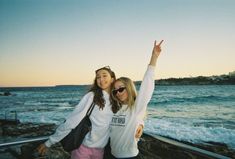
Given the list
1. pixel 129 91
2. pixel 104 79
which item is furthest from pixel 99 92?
pixel 129 91

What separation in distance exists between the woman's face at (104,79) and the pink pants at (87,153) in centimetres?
56

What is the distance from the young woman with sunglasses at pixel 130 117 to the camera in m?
1.93

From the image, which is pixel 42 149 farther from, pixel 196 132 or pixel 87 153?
pixel 196 132

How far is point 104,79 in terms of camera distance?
2.22 m

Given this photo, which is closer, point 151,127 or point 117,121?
point 117,121

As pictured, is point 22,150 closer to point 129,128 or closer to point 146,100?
point 129,128

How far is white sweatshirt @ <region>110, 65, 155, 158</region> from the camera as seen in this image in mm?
1934

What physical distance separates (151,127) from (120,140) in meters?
14.7

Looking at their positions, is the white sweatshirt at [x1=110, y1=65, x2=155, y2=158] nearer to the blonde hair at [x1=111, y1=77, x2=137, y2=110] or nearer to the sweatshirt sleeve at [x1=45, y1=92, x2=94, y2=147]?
the blonde hair at [x1=111, y1=77, x2=137, y2=110]

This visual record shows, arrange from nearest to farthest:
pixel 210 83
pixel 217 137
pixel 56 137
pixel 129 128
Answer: pixel 129 128 → pixel 56 137 → pixel 217 137 → pixel 210 83

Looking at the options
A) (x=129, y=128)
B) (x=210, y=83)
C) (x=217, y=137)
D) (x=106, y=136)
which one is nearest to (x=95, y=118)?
(x=106, y=136)

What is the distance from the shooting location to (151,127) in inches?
637

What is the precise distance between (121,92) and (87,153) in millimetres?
626

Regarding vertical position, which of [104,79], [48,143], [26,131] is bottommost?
[26,131]
